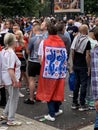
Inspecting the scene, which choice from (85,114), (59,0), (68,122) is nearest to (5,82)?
(68,122)

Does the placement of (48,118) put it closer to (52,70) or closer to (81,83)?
(52,70)

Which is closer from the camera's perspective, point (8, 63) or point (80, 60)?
point (8, 63)

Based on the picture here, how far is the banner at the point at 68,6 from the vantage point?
2266 centimetres

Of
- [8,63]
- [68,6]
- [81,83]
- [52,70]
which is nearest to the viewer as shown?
[8,63]

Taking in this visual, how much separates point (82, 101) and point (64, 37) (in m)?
1.97

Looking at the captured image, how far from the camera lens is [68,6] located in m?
23.2

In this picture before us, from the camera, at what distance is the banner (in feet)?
74.4

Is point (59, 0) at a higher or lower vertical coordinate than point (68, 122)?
higher

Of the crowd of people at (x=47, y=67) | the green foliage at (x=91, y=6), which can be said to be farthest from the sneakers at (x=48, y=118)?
the green foliage at (x=91, y=6)

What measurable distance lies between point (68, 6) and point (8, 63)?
1780cm

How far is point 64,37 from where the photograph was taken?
345 inches

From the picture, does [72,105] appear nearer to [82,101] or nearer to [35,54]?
[82,101]

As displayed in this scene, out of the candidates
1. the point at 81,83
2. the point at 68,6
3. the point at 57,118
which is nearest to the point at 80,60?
the point at 81,83

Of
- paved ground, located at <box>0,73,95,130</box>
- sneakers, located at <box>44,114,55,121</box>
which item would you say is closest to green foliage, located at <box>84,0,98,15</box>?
paved ground, located at <box>0,73,95,130</box>
